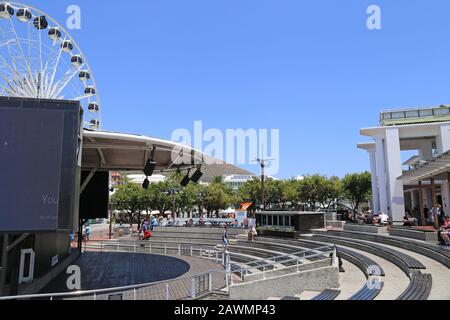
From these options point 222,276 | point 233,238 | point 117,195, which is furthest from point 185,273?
point 117,195

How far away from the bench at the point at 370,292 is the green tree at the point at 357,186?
5740cm

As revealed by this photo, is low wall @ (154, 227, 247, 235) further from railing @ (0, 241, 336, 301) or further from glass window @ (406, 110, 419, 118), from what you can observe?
glass window @ (406, 110, 419, 118)

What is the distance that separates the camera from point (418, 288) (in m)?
9.58

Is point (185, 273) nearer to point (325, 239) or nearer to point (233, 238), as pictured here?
point (325, 239)

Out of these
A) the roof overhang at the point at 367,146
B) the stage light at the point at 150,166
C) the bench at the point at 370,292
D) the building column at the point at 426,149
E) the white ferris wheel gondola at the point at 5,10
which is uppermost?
the white ferris wheel gondola at the point at 5,10

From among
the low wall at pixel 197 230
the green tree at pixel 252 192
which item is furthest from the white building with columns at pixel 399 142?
the green tree at pixel 252 192

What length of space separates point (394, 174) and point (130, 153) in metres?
25.1

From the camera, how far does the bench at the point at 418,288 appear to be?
855 cm

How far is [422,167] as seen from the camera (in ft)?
68.2

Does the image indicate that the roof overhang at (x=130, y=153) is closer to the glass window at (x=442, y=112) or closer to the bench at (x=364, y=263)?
the bench at (x=364, y=263)

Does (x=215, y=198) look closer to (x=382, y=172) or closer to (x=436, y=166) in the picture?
(x=382, y=172)

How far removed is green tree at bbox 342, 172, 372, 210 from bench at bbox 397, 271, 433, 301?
56870 mm
